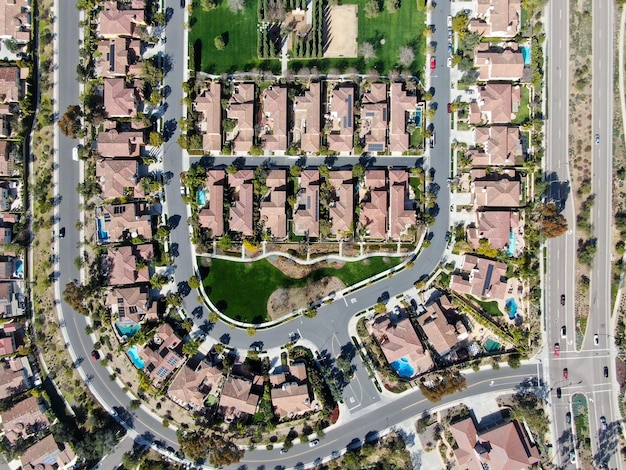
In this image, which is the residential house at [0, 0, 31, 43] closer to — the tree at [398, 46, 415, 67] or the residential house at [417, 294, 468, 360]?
the tree at [398, 46, 415, 67]

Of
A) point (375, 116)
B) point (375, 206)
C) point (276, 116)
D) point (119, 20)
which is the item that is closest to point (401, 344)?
point (375, 206)

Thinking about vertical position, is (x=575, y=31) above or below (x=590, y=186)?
above

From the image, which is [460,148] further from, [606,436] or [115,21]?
[115,21]

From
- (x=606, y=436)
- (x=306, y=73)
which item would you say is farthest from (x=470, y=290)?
(x=306, y=73)

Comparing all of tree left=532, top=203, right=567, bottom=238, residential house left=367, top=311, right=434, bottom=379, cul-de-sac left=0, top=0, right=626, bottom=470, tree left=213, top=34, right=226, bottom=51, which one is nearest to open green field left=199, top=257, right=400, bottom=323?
cul-de-sac left=0, top=0, right=626, bottom=470

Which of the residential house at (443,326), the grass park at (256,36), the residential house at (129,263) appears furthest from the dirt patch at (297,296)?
the grass park at (256,36)

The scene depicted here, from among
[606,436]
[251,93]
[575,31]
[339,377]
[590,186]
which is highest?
[575,31]
